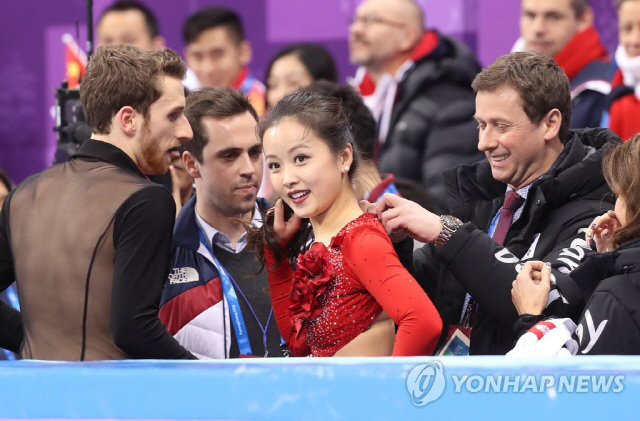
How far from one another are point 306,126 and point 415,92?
2.68 metres

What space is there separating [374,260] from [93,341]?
2.49 feet

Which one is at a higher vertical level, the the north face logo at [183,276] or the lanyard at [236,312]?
the the north face logo at [183,276]

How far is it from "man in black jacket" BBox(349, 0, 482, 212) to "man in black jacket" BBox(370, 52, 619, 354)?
1.70m

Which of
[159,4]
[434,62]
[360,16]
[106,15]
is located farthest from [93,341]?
[159,4]

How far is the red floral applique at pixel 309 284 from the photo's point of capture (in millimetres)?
2596

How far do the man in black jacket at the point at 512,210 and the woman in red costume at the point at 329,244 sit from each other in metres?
0.12

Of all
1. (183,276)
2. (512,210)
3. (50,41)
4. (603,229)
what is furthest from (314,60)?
(603,229)

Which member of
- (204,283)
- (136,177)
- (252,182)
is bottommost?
(204,283)

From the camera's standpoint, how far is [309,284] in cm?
261

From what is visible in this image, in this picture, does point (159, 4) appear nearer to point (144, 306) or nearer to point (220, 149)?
point (220, 149)

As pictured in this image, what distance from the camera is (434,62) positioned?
534cm

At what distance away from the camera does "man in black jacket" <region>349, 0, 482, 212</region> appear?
4.99 m

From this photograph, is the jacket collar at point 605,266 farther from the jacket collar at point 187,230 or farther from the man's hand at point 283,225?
the jacket collar at point 187,230

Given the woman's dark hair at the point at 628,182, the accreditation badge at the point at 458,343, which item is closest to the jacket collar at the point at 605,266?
the woman's dark hair at the point at 628,182
